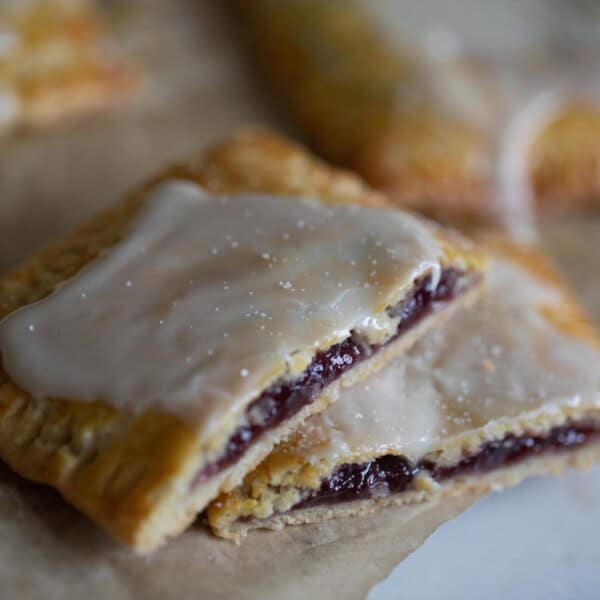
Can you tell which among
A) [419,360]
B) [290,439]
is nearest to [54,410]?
[290,439]

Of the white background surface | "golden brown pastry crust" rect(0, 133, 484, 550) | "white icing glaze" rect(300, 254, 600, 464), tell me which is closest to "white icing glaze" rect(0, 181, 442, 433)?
"golden brown pastry crust" rect(0, 133, 484, 550)

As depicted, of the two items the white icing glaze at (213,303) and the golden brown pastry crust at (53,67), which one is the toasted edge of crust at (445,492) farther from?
the golden brown pastry crust at (53,67)

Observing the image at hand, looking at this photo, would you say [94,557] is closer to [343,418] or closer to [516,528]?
[343,418]

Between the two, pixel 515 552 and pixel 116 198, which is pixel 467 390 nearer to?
pixel 515 552

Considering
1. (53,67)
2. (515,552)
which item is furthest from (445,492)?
(53,67)

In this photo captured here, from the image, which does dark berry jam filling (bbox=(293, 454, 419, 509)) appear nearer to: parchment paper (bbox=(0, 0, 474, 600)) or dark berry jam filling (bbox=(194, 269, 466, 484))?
parchment paper (bbox=(0, 0, 474, 600))
